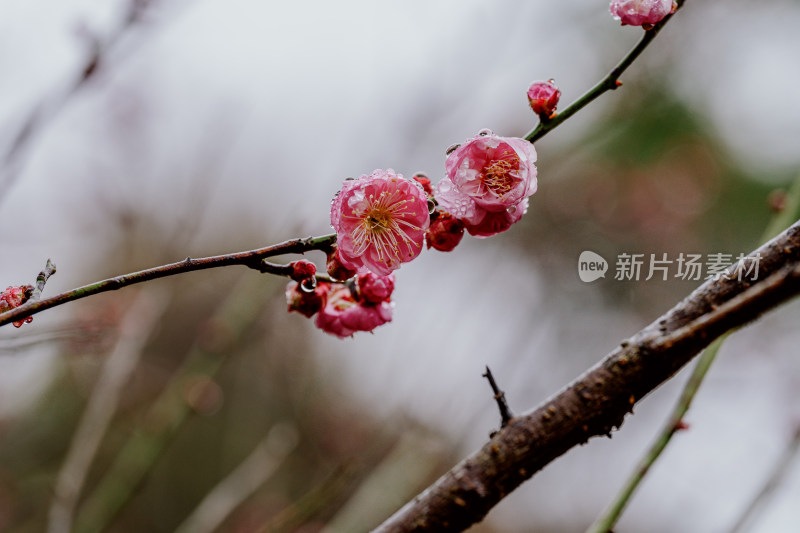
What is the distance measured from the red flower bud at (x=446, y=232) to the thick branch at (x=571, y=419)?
26 cm

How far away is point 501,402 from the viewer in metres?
0.77

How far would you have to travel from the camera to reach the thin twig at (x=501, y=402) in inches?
29.7

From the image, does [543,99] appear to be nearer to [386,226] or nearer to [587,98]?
[587,98]

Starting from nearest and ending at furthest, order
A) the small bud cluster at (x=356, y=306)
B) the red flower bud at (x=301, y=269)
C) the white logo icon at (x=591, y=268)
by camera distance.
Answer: the red flower bud at (x=301, y=269) → the small bud cluster at (x=356, y=306) → the white logo icon at (x=591, y=268)

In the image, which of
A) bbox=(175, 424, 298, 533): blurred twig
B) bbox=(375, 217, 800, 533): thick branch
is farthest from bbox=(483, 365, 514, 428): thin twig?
bbox=(175, 424, 298, 533): blurred twig

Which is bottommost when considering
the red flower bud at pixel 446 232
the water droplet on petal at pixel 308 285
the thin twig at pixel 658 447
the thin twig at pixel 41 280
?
the thin twig at pixel 658 447

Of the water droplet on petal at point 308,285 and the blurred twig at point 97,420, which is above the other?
the blurred twig at point 97,420

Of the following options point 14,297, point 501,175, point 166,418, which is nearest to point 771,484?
point 501,175

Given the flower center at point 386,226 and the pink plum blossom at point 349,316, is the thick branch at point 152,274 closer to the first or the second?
the flower center at point 386,226

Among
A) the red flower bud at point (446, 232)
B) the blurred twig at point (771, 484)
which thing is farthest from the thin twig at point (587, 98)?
the blurred twig at point (771, 484)

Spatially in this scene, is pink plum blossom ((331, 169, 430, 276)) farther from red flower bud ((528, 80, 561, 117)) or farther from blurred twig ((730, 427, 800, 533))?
blurred twig ((730, 427, 800, 533))

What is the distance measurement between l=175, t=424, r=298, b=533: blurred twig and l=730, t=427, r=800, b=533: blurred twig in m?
1.15

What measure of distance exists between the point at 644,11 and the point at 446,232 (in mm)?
394

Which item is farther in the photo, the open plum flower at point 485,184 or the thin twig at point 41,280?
the open plum flower at point 485,184
